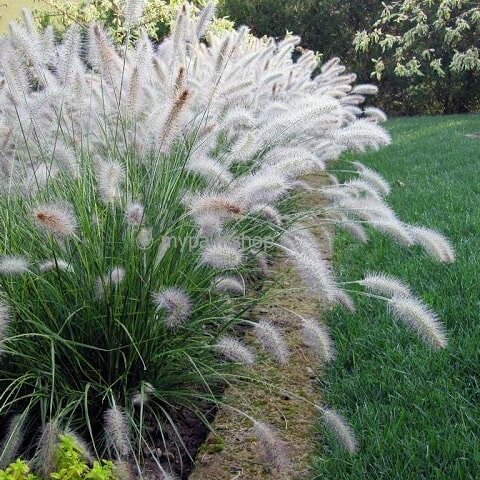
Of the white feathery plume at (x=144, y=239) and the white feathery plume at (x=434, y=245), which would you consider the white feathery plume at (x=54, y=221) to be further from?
the white feathery plume at (x=434, y=245)

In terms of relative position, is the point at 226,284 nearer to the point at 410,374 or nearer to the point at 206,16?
the point at 410,374

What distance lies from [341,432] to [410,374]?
462 mm

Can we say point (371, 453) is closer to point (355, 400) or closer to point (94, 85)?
point (355, 400)

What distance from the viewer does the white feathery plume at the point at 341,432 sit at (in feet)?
5.36

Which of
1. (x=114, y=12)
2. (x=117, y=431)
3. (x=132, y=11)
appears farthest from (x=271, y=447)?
(x=114, y=12)

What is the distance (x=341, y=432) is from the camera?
1.65m

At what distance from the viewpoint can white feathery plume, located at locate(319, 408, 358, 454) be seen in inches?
64.3

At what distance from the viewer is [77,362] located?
1.80m

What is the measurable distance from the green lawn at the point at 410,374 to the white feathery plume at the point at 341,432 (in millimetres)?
39

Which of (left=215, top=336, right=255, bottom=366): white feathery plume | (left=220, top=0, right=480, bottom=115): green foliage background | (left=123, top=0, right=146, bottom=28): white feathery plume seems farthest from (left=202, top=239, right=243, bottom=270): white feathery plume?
(left=220, top=0, right=480, bottom=115): green foliage background

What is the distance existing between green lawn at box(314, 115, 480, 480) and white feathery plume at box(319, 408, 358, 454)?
0.04 m

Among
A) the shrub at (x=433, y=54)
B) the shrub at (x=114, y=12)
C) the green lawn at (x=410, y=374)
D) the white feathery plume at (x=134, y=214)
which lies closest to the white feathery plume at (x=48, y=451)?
the white feathery plume at (x=134, y=214)

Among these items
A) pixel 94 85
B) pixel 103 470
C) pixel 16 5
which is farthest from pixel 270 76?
pixel 16 5

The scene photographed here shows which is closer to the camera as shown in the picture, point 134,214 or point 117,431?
point 117,431
